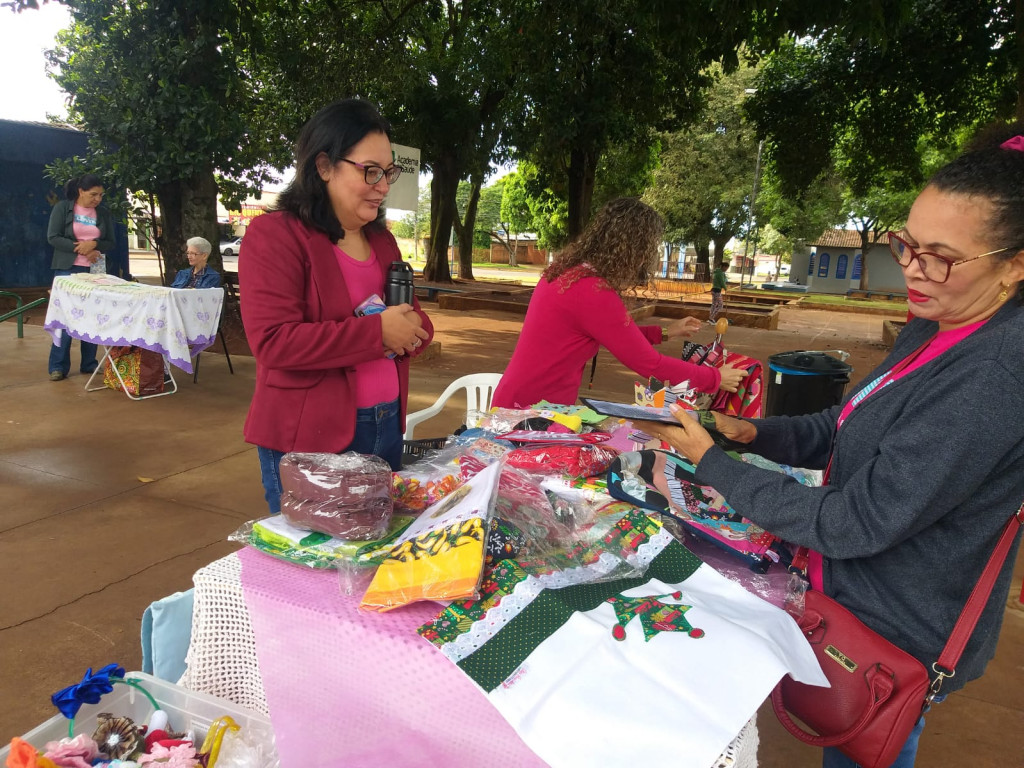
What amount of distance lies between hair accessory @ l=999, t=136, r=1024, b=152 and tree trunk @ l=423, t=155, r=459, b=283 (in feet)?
57.3

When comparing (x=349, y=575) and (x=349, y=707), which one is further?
(x=349, y=575)

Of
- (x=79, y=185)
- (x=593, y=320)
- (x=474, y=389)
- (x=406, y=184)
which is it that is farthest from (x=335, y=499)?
(x=406, y=184)

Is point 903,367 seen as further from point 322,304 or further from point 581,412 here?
point 322,304

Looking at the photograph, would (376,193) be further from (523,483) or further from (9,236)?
(9,236)

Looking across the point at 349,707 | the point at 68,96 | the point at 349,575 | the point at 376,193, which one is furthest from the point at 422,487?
the point at 68,96

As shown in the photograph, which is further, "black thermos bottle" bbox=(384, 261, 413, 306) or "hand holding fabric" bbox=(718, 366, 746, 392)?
"hand holding fabric" bbox=(718, 366, 746, 392)

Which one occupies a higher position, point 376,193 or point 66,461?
point 376,193

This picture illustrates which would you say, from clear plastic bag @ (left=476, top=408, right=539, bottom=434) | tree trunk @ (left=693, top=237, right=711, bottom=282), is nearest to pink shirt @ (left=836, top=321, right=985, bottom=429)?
clear plastic bag @ (left=476, top=408, right=539, bottom=434)

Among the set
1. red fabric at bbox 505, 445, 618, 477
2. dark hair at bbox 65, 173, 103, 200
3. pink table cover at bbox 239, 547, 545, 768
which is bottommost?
pink table cover at bbox 239, 547, 545, 768

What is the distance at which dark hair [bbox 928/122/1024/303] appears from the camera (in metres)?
1.25

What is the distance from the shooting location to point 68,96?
8375mm

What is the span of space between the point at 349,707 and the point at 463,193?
61.5 m

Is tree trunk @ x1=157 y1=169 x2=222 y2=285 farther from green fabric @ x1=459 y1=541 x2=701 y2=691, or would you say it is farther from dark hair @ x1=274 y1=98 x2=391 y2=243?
green fabric @ x1=459 y1=541 x2=701 y2=691

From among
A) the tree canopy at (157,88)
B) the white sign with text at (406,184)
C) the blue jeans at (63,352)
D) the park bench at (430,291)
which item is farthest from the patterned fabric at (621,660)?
the park bench at (430,291)
